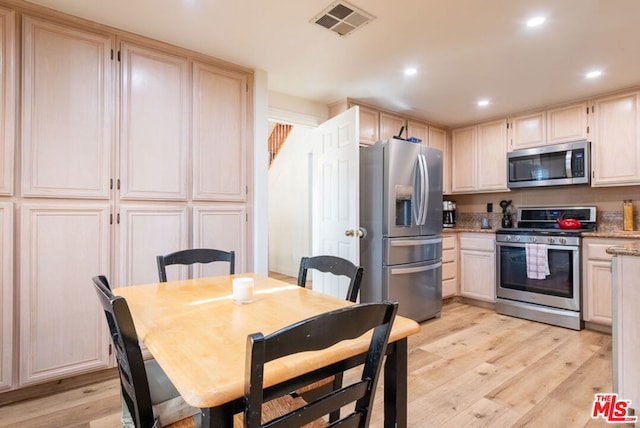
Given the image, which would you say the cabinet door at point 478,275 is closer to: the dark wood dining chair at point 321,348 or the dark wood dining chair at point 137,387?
the dark wood dining chair at point 321,348

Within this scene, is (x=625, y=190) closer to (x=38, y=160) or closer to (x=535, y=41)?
(x=535, y=41)

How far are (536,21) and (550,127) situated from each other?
1.97 metres

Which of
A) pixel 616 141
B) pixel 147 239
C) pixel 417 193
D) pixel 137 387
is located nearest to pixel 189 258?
pixel 147 239

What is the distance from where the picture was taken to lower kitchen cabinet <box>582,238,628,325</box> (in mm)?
3072

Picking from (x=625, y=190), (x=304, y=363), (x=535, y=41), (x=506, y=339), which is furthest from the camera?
(x=625, y=190)

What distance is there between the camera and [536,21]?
2109 millimetres

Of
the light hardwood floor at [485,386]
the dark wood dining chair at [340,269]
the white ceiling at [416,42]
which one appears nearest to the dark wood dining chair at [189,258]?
the dark wood dining chair at [340,269]

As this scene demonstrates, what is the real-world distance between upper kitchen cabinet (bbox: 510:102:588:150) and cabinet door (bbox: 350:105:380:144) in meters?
1.64

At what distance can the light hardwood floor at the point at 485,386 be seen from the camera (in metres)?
1.83

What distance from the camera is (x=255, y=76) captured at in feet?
9.44

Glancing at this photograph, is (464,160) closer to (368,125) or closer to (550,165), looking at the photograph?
(550,165)

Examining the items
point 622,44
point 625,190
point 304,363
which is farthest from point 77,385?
point 625,190

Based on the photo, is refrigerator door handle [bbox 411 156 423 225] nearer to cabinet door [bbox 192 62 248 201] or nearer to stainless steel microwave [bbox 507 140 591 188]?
stainless steel microwave [bbox 507 140 591 188]

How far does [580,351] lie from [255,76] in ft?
11.5
